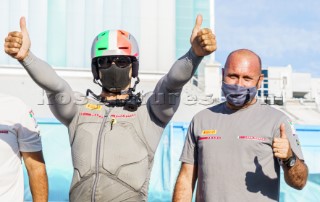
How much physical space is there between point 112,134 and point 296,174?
47.6 inches

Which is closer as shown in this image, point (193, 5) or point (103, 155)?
point (103, 155)

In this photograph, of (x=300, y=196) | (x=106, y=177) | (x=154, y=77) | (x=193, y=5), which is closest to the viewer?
(x=106, y=177)

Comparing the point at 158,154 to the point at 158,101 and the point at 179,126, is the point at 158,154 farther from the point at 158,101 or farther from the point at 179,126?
the point at 158,101

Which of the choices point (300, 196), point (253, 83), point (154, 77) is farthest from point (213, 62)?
point (253, 83)

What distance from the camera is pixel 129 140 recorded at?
3.13 meters

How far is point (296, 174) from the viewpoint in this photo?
3.03 meters

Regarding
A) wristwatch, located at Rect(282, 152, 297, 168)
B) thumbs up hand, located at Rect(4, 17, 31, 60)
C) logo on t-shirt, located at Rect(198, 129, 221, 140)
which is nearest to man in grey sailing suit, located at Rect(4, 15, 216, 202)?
thumbs up hand, located at Rect(4, 17, 31, 60)

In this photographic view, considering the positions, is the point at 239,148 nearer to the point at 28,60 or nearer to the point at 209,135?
the point at 209,135

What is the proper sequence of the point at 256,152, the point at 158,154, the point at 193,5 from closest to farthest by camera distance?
the point at 256,152 < the point at 158,154 < the point at 193,5

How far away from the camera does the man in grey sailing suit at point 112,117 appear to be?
9.73ft

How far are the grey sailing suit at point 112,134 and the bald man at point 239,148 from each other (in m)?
0.44

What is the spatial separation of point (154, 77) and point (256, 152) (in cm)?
838

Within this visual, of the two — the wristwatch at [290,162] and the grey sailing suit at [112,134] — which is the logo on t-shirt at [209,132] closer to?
the grey sailing suit at [112,134]

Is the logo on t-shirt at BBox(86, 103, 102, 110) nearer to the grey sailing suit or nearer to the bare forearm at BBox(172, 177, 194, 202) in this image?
the grey sailing suit
